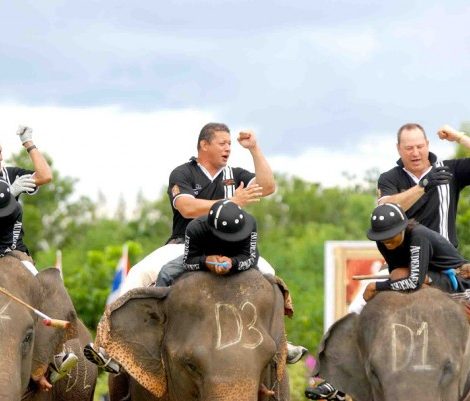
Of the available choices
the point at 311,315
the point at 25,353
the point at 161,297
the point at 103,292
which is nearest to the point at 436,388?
the point at 161,297

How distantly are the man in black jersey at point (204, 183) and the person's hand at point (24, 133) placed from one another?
193 centimetres

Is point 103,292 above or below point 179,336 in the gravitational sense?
below

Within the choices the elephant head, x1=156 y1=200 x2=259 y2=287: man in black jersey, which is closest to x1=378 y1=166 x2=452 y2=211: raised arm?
x1=156 y1=200 x2=259 y2=287: man in black jersey

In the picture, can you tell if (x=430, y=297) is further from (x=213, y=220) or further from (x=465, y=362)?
(x=213, y=220)

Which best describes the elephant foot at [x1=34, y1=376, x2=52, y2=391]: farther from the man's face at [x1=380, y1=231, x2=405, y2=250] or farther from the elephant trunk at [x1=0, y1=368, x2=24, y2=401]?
the man's face at [x1=380, y1=231, x2=405, y2=250]

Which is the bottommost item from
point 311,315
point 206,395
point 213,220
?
point 311,315

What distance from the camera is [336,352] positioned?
53.7 feet

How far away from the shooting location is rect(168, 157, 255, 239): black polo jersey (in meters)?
17.8

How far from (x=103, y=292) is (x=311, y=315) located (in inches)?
A: 271

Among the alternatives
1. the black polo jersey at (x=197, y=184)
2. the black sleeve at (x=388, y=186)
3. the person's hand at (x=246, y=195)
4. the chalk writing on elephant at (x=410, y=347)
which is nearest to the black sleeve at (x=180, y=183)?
the black polo jersey at (x=197, y=184)

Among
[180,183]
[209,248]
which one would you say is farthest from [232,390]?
[180,183]

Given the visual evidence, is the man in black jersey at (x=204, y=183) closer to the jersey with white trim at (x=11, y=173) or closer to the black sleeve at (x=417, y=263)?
the jersey with white trim at (x=11, y=173)

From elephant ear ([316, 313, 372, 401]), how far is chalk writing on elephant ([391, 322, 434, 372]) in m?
0.72

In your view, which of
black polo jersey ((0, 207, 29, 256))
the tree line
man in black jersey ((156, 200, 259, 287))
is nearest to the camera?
man in black jersey ((156, 200, 259, 287))
